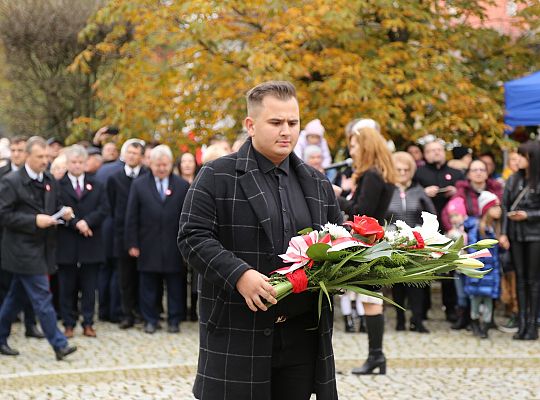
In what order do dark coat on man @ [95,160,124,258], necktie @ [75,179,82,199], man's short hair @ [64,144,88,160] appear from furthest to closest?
dark coat on man @ [95,160,124,258] → necktie @ [75,179,82,199] → man's short hair @ [64,144,88,160]

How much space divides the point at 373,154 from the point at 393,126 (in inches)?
189

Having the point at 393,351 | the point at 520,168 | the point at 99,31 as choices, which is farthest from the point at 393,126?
the point at 99,31

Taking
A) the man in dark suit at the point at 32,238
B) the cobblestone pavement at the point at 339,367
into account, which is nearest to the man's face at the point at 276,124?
the cobblestone pavement at the point at 339,367

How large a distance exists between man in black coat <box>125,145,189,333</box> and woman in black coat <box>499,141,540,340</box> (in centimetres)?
363

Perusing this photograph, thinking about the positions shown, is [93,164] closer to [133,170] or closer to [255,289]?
[133,170]

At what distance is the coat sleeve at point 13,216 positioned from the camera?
382 inches

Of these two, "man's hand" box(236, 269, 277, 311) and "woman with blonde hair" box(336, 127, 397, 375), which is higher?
"woman with blonde hair" box(336, 127, 397, 375)

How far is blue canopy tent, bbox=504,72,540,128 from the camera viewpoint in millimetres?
13188

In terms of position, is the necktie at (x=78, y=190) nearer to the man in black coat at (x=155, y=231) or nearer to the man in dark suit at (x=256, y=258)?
the man in black coat at (x=155, y=231)

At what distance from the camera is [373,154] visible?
28.0ft

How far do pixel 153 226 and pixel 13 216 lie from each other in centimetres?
236

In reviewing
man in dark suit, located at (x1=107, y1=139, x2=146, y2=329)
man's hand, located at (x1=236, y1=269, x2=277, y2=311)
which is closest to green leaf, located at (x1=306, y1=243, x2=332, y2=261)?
man's hand, located at (x1=236, y1=269, x2=277, y2=311)

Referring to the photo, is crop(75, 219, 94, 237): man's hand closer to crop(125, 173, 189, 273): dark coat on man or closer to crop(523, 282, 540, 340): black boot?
crop(125, 173, 189, 273): dark coat on man

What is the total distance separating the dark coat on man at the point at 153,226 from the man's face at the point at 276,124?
279 inches
